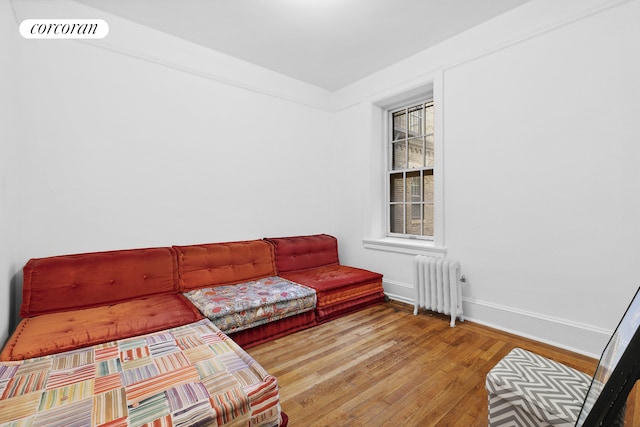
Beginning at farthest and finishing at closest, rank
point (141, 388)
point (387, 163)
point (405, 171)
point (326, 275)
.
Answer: point (387, 163) → point (405, 171) → point (326, 275) → point (141, 388)

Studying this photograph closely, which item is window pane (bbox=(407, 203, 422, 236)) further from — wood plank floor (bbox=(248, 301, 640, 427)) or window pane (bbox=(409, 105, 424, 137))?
wood plank floor (bbox=(248, 301, 640, 427))

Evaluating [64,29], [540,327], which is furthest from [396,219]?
[64,29]

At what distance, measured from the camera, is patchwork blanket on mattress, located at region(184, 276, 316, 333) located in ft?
7.88

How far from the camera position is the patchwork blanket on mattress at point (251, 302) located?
94.6 inches

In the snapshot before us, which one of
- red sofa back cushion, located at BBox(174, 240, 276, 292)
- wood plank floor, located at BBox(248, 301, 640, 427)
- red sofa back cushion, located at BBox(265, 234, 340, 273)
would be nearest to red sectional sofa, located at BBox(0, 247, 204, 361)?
red sofa back cushion, located at BBox(174, 240, 276, 292)

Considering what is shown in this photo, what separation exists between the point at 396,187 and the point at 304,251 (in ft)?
5.29

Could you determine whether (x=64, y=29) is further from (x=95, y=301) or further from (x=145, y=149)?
(x=95, y=301)

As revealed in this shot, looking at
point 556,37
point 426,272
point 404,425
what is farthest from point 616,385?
point 556,37

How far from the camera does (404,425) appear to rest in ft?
5.31

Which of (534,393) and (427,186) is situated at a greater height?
(427,186)

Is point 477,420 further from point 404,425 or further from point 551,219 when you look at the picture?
point 551,219

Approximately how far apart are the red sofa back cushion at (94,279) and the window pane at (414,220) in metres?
2.92

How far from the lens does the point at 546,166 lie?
99.9 inches

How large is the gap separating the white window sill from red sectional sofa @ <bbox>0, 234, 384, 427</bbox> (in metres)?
0.49
